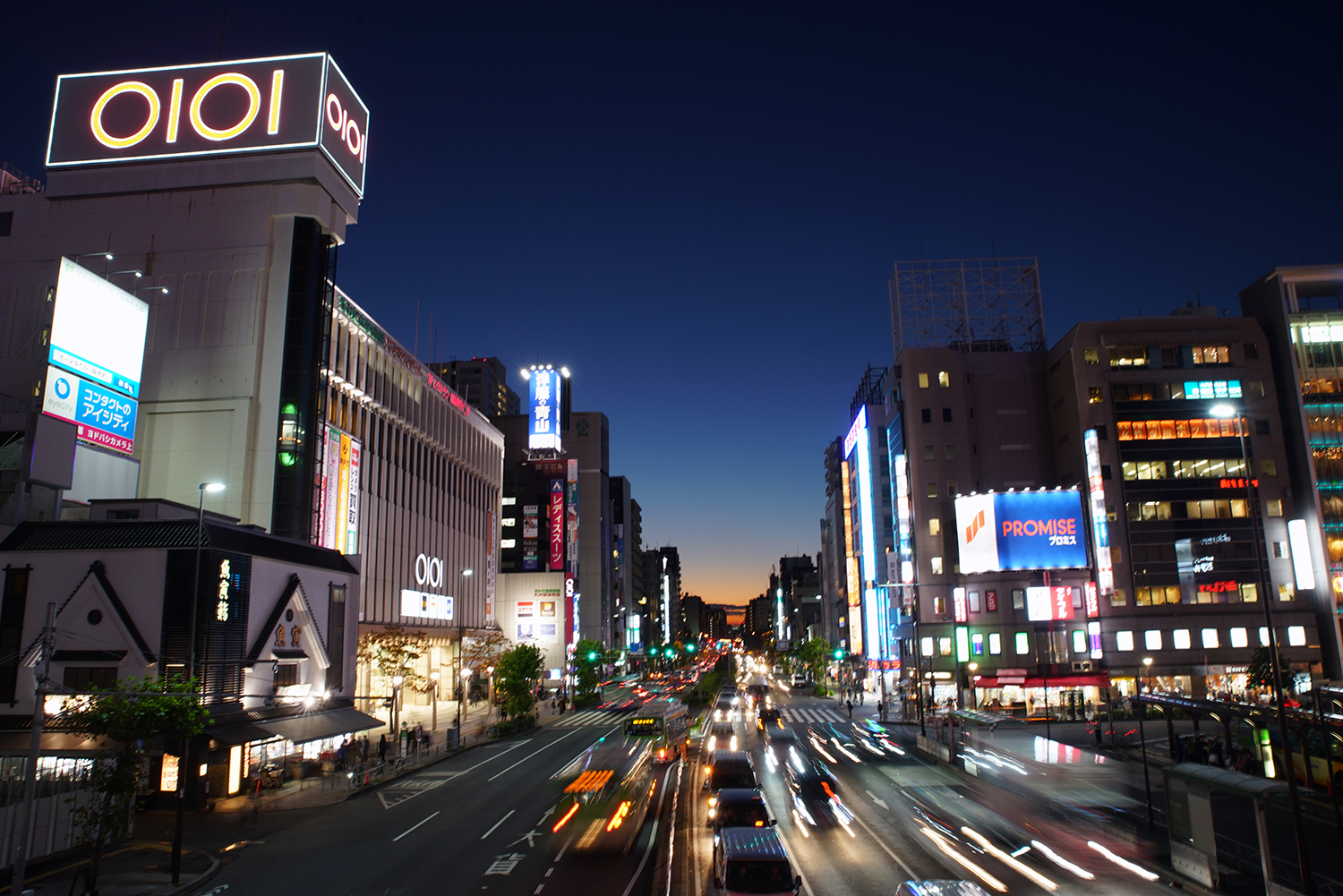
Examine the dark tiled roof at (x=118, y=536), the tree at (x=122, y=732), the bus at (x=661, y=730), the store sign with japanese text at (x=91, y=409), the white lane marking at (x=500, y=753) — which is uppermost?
the store sign with japanese text at (x=91, y=409)

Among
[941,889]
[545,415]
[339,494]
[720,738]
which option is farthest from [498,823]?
[545,415]

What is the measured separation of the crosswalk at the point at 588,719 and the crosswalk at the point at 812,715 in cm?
1434

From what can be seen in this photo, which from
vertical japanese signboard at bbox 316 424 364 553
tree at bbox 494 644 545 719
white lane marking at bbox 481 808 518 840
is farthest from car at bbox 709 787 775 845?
vertical japanese signboard at bbox 316 424 364 553

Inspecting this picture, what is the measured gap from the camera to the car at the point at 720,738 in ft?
153

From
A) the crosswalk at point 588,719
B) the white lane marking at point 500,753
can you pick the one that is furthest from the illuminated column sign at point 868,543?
the white lane marking at point 500,753

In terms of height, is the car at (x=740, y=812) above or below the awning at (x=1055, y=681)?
above

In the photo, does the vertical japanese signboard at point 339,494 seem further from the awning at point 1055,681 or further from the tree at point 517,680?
the awning at point 1055,681

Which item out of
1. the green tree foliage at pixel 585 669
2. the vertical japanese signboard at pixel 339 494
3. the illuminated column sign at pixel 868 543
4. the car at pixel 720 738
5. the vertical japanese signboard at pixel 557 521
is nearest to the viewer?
the car at pixel 720 738

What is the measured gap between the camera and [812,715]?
238ft

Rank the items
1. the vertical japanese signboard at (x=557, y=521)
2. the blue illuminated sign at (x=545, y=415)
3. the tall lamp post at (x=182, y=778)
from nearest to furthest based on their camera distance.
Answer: the tall lamp post at (x=182, y=778)
the vertical japanese signboard at (x=557, y=521)
the blue illuminated sign at (x=545, y=415)

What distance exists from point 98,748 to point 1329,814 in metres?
41.5

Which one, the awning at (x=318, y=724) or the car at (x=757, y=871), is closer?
the car at (x=757, y=871)

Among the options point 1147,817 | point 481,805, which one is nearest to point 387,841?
point 481,805

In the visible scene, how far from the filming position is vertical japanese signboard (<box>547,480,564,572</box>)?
110688mm
